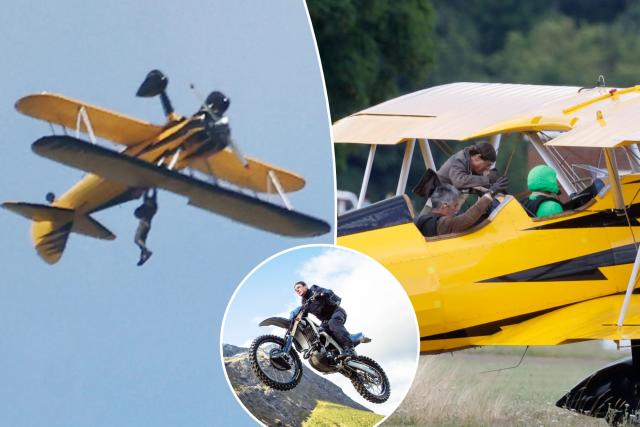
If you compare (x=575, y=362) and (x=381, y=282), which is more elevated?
(x=381, y=282)

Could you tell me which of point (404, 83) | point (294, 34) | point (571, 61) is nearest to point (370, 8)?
point (404, 83)

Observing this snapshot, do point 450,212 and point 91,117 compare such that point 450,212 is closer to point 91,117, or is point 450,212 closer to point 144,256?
point 144,256

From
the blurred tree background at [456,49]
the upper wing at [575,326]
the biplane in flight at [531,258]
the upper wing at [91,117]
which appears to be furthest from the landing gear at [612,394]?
the blurred tree background at [456,49]

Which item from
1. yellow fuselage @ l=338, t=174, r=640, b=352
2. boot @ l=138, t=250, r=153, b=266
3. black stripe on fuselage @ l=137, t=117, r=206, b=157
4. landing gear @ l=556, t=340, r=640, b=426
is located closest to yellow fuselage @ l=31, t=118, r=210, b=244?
black stripe on fuselage @ l=137, t=117, r=206, b=157

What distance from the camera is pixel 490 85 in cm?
1116

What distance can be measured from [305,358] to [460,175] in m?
3.31

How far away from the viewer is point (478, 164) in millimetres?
9586

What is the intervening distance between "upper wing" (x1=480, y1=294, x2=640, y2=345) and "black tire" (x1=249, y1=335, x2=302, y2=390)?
97.7 inches

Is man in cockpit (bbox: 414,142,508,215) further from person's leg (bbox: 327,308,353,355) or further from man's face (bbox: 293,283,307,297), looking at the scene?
man's face (bbox: 293,283,307,297)

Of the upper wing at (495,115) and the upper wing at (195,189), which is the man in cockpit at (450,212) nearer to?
the upper wing at (495,115)

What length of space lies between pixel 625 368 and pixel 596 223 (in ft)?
4.25

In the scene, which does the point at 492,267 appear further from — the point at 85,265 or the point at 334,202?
the point at 85,265

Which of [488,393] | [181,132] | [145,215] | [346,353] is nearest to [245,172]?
[181,132]

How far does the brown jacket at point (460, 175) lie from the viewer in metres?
9.41
